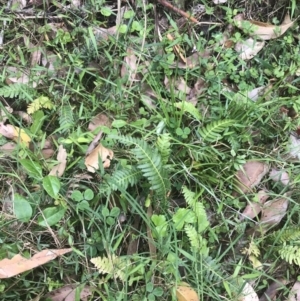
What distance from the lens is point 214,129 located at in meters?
2.08

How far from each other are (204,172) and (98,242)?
0.53 metres

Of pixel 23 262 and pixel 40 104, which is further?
pixel 40 104

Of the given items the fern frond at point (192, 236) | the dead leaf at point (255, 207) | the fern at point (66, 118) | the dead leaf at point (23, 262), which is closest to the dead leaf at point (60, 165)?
the fern at point (66, 118)

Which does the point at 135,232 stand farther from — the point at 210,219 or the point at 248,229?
the point at 248,229

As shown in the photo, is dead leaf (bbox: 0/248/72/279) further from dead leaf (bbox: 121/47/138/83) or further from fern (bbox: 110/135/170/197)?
dead leaf (bbox: 121/47/138/83)

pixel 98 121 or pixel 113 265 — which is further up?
pixel 98 121

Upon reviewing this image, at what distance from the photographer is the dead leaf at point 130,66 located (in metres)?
2.24

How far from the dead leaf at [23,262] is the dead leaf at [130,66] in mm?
832

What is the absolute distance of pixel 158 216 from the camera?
1931mm

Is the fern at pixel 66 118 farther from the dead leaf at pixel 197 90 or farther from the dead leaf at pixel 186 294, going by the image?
the dead leaf at pixel 186 294

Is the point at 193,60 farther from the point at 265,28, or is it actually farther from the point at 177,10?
the point at 265,28

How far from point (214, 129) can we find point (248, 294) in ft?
2.25

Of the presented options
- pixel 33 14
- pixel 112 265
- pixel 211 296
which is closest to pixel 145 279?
pixel 112 265

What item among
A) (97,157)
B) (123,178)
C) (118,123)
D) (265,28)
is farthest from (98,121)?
(265,28)
